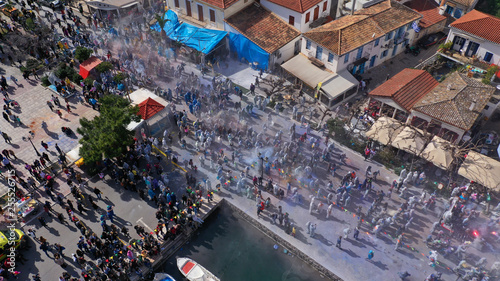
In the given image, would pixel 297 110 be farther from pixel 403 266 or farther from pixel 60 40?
pixel 60 40

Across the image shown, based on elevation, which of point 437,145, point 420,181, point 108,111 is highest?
point 108,111

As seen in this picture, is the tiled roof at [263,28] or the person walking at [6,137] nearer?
the person walking at [6,137]

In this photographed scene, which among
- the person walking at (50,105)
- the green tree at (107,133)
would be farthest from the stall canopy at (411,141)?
the person walking at (50,105)

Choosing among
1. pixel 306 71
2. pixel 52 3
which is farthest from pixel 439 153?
pixel 52 3

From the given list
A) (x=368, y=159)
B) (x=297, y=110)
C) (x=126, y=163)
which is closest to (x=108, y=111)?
(x=126, y=163)

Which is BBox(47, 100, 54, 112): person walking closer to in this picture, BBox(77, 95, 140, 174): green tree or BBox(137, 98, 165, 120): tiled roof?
BBox(77, 95, 140, 174): green tree

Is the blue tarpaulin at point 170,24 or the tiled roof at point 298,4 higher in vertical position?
the tiled roof at point 298,4

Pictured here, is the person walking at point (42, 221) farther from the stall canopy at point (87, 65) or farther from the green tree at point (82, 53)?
the green tree at point (82, 53)
